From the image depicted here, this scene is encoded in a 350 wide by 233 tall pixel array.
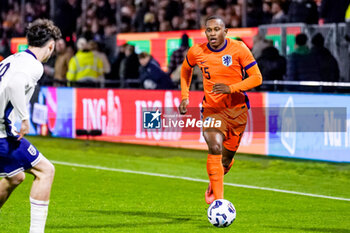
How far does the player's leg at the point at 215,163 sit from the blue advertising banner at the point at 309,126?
426 cm

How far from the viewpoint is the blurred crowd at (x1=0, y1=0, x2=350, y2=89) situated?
47.6 feet

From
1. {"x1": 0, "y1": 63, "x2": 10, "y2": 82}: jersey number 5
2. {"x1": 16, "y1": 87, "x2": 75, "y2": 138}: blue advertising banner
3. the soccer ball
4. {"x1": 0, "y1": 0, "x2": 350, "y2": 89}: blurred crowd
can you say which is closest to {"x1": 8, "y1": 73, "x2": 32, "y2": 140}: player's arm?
{"x1": 0, "y1": 63, "x2": 10, "y2": 82}: jersey number 5

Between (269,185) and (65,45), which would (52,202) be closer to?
(269,185)

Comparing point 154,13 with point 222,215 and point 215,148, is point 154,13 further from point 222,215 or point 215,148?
point 222,215

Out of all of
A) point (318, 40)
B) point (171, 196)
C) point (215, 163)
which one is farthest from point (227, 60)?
point (318, 40)

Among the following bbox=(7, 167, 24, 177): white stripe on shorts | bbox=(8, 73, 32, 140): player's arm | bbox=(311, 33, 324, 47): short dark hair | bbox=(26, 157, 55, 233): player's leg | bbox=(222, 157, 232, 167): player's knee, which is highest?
bbox=(311, 33, 324, 47): short dark hair

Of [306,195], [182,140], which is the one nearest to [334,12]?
[182,140]

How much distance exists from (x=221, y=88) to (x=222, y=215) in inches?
56.2

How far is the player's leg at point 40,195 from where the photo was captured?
269 inches

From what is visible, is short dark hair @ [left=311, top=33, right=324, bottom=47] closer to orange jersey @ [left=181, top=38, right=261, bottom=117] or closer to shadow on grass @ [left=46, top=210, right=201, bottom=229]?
orange jersey @ [left=181, top=38, right=261, bottom=117]

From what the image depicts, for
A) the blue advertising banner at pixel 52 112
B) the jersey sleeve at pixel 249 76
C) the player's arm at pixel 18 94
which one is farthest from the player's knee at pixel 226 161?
the blue advertising banner at pixel 52 112

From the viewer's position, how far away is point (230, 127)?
30.8 ft

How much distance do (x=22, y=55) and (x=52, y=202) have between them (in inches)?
143

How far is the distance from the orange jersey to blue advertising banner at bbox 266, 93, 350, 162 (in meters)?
3.71
